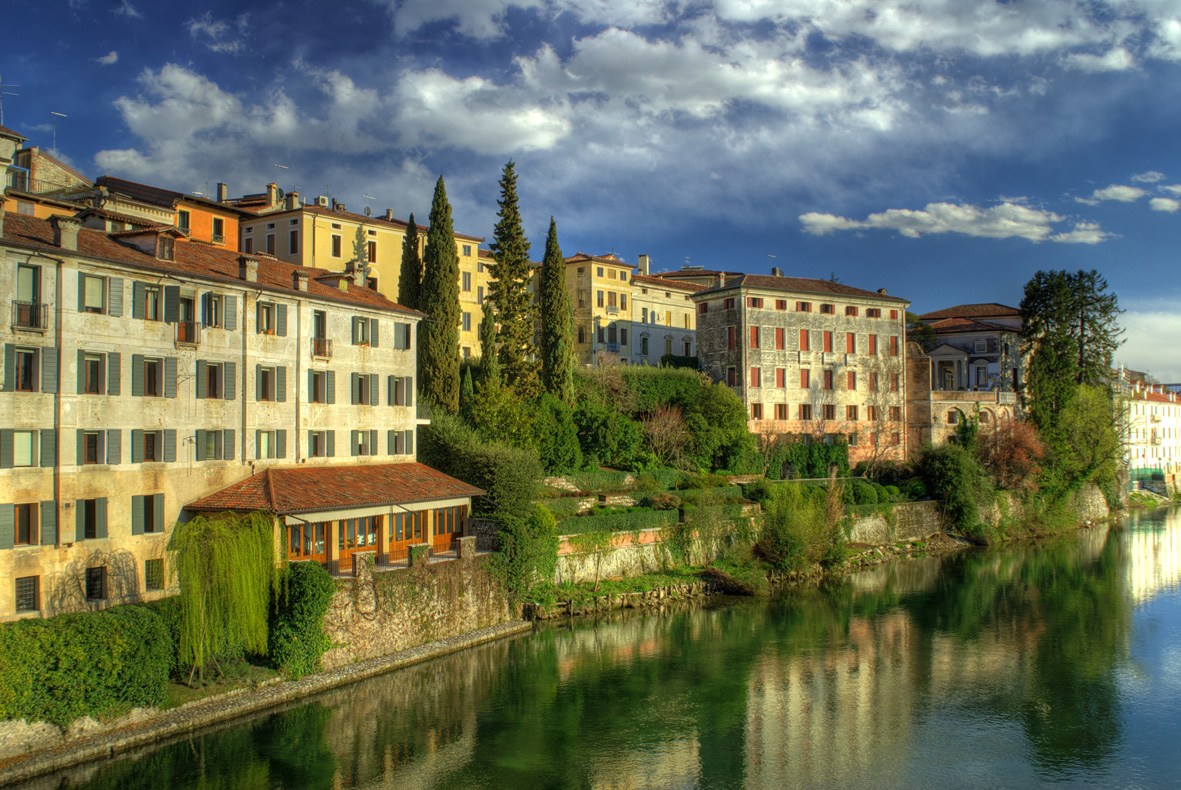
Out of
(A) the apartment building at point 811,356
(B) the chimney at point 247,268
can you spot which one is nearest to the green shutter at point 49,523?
(B) the chimney at point 247,268

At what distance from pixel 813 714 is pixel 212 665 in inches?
642

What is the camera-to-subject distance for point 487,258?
62.3 meters

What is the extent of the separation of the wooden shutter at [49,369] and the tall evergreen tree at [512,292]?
76.4 ft

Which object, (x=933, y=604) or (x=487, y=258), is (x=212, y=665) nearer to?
(x=933, y=604)

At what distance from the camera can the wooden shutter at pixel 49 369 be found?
77.8 ft

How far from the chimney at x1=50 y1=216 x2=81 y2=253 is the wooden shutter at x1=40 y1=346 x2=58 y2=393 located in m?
2.81

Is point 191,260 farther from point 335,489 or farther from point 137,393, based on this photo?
point 335,489

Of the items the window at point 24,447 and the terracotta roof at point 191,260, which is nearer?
the window at point 24,447

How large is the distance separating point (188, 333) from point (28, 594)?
8.58m

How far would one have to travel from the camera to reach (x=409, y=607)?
29062 mm

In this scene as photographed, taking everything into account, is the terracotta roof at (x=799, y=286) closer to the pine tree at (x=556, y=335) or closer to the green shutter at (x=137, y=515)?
the pine tree at (x=556, y=335)

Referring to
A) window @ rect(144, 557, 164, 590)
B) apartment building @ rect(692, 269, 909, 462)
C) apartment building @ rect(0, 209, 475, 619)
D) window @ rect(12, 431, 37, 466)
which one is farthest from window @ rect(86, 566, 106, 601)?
apartment building @ rect(692, 269, 909, 462)

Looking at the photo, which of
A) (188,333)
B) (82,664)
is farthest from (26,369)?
(82,664)

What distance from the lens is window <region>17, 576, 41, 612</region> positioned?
2295 centimetres
